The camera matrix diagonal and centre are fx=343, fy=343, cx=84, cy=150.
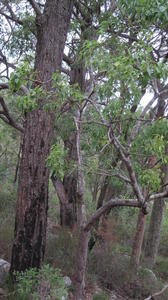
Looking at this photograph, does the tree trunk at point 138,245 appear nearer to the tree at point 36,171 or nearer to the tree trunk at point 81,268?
the tree at point 36,171

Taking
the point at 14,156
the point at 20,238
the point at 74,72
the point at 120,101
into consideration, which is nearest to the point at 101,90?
the point at 120,101

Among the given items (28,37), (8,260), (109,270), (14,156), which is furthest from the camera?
(14,156)

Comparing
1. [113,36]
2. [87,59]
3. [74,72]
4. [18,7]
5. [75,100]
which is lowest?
[75,100]

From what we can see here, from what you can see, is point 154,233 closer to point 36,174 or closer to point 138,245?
point 138,245

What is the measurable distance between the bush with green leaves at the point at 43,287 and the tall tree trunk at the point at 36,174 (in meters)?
0.74

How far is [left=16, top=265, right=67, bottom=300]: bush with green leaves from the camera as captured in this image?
4.55m

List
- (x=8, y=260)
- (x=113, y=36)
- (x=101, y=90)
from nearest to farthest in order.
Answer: (x=101, y=90) → (x=113, y=36) → (x=8, y=260)

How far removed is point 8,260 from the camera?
21.7ft

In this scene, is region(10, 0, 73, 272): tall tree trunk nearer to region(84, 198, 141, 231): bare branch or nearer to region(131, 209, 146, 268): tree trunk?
region(84, 198, 141, 231): bare branch

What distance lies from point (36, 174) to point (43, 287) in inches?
72.1

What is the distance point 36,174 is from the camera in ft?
18.7

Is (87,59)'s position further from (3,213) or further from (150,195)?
(3,213)

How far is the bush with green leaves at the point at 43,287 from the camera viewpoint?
455 cm

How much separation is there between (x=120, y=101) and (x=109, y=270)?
4390mm
